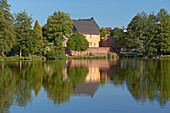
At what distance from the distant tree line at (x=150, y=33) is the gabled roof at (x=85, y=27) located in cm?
1709

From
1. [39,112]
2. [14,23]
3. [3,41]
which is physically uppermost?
[14,23]

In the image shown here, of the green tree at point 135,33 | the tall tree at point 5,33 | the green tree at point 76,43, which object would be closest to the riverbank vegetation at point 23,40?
the tall tree at point 5,33

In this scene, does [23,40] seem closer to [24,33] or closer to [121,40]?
[24,33]

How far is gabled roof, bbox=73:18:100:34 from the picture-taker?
109 meters

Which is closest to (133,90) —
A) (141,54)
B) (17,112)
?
(17,112)

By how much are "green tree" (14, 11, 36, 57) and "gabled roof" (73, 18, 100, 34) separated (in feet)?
118

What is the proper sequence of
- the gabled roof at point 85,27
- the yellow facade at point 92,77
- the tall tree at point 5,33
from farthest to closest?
the gabled roof at point 85,27
the tall tree at point 5,33
the yellow facade at point 92,77

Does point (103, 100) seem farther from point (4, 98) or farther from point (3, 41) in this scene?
point (3, 41)

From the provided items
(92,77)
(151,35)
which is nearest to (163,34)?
(151,35)

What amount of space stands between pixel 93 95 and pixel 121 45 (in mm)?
84372

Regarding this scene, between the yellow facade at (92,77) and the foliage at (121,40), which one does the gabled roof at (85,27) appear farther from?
the yellow facade at (92,77)

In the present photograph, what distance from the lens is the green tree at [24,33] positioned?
Answer: 240 ft

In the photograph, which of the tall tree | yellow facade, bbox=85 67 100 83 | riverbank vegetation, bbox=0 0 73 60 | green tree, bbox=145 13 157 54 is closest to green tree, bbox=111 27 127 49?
green tree, bbox=145 13 157 54

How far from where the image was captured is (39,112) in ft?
44.0
